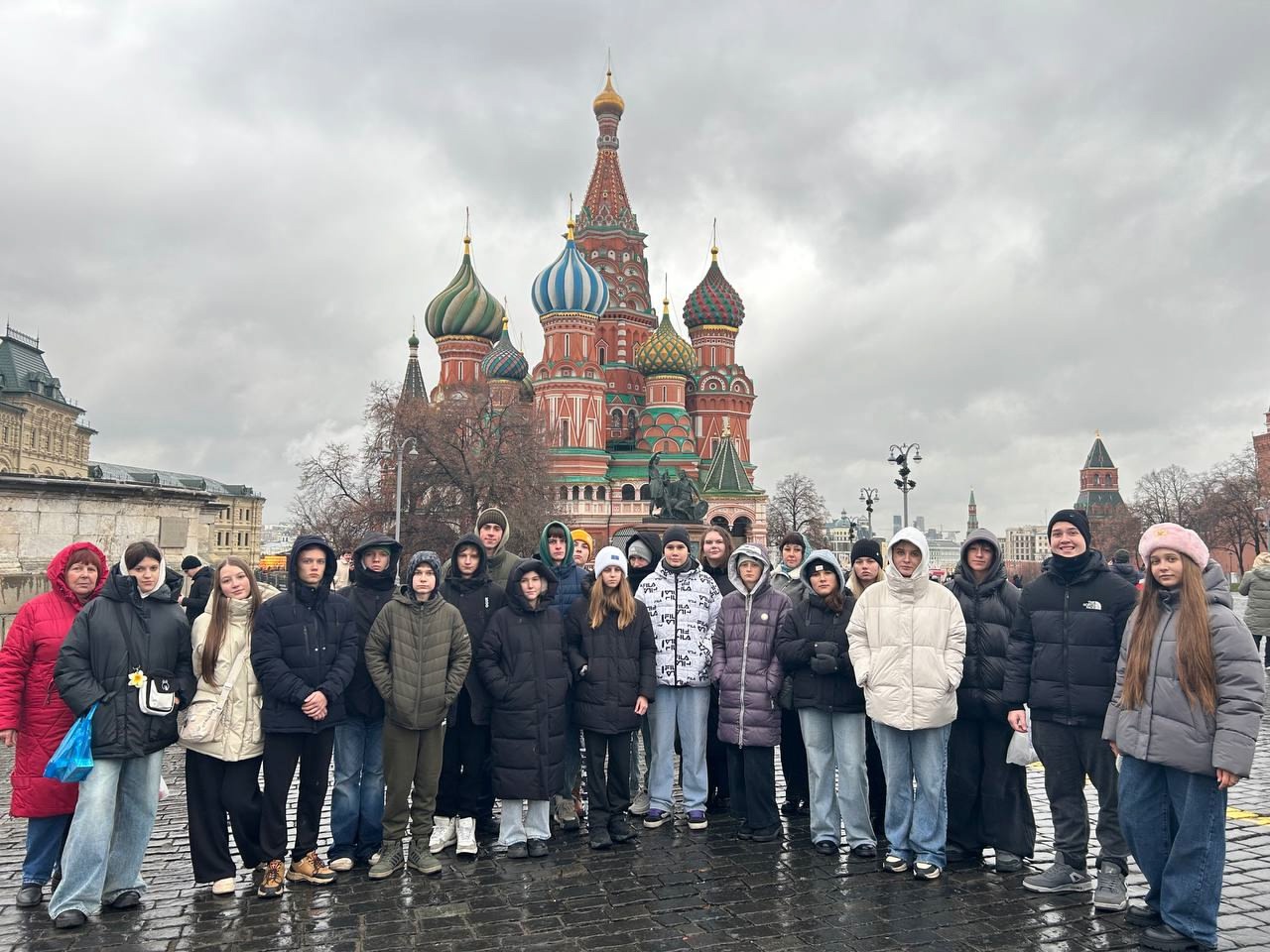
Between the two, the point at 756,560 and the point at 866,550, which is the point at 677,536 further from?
the point at 866,550

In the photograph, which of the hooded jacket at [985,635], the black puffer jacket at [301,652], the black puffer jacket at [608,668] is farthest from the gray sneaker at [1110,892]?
the black puffer jacket at [301,652]

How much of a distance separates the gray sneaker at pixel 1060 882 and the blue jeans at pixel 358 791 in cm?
381

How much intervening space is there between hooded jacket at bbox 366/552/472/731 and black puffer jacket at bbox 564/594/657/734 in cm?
83

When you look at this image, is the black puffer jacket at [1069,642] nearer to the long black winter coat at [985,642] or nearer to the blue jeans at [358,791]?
the long black winter coat at [985,642]

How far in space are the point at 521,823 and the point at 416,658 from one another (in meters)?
1.26

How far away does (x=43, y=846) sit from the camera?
4.75 meters

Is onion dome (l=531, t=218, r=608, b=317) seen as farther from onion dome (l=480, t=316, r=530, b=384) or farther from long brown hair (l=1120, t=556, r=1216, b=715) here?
long brown hair (l=1120, t=556, r=1216, b=715)

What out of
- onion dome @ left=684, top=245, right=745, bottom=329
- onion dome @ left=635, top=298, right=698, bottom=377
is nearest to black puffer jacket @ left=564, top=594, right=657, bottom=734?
onion dome @ left=635, top=298, right=698, bottom=377

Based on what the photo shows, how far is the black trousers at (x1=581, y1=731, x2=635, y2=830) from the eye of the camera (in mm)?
5637

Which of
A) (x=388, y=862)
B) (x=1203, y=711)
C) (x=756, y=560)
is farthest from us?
(x=756, y=560)

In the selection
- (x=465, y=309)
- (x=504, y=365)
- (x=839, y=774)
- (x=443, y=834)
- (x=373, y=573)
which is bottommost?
(x=443, y=834)

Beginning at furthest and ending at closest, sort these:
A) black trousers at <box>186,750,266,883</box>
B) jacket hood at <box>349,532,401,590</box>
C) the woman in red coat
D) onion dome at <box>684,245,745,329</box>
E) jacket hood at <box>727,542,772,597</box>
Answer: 1. onion dome at <box>684,245,745,329</box>
2. jacket hood at <box>727,542,772,597</box>
3. jacket hood at <box>349,532,401,590</box>
4. black trousers at <box>186,750,266,883</box>
5. the woman in red coat

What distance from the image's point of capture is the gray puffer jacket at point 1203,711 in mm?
4020

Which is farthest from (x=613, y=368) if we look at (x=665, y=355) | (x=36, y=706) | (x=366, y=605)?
(x=36, y=706)
